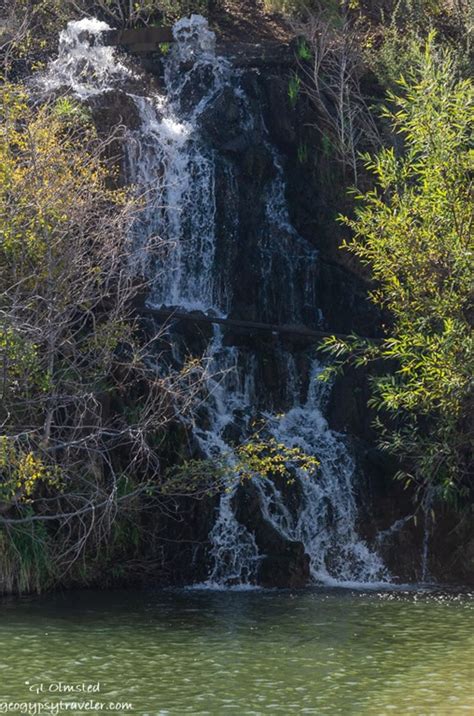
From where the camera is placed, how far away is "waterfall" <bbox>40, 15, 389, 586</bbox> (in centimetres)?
2253

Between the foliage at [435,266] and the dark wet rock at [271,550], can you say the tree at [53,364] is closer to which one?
the dark wet rock at [271,550]

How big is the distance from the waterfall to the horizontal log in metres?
0.44

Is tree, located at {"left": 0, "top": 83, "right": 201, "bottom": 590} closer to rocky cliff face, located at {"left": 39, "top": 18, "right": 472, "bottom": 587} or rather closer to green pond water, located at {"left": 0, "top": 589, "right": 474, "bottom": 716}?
green pond water, located at {"left": 0, "top": 589, "right": 474, "bottom": 716}

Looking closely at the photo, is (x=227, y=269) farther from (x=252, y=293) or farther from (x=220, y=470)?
(x=220, y=470)

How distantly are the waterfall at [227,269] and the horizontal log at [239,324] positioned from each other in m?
0.44

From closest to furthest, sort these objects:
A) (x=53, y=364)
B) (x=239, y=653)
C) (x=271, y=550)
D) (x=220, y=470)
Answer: (x=239, y=653) < (x=53, y=364) < (x=220, y=470) < (x=271, y=550)

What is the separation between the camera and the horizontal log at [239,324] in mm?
24141

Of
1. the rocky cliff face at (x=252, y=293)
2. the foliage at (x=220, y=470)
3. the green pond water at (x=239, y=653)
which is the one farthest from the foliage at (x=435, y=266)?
the green pond water at (x=239, y=653)

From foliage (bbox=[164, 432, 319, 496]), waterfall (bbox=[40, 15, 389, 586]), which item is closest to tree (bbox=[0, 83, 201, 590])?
foliage (bbox=[164, 432, 319, 496])

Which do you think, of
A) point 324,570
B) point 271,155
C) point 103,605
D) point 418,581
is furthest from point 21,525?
point 271,155

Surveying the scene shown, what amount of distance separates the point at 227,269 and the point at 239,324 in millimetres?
2121

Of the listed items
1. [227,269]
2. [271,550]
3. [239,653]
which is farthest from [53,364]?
[227,269]

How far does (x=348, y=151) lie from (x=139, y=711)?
53.7ft

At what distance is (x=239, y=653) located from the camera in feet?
54.3
